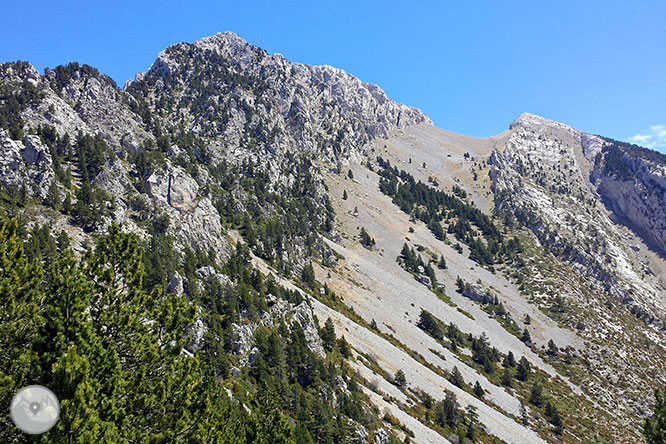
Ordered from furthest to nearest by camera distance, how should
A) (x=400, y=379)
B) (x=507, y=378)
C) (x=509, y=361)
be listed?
(x=509, y=361) → (x=507, y=378) → (x=400, y=379)

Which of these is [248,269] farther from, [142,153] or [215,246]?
[142,153]

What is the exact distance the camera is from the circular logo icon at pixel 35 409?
429 inches

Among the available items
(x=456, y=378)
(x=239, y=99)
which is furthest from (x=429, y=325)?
(x=239, y=99)

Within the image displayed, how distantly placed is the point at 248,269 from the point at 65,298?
60959mm

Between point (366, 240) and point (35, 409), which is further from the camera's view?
point (366, 240)

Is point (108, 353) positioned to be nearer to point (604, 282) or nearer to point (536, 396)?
point (536, 396)

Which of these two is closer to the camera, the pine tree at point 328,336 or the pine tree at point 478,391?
the pine tree at point 328,336

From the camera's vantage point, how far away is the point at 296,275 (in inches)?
3620

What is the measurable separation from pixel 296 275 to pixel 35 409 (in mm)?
80917

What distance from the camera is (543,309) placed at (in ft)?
366

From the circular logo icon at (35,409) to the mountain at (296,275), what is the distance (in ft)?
1.70

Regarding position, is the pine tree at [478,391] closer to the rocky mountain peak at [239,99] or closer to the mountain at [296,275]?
the mountain at [296,275]

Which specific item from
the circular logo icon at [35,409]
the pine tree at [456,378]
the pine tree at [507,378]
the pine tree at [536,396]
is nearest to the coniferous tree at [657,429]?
the circular logo icon at [35,409]

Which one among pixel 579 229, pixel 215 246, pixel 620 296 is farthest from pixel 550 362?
pixel 579 229
